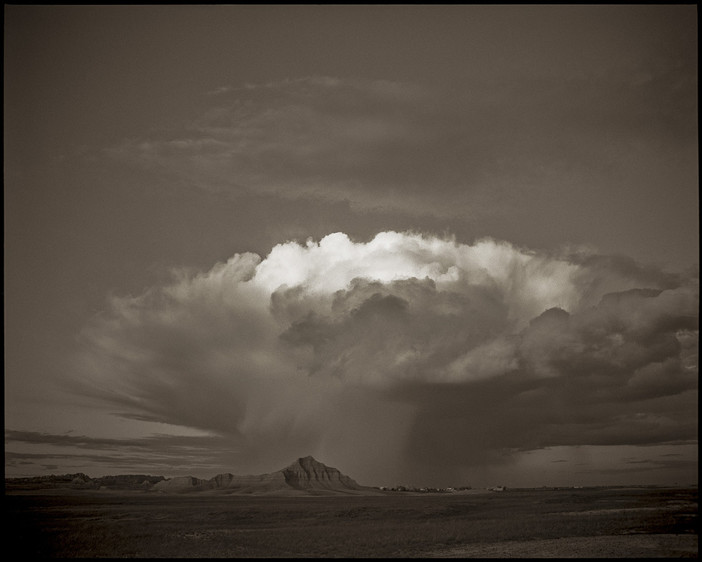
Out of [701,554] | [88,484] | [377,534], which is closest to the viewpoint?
[701,554]

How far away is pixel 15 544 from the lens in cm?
4784

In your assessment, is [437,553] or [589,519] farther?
[589,519]

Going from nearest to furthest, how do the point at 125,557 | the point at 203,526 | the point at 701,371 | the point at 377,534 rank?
the point at 701,371
the point at 125,557
the point at 377,534
the point at 203,526

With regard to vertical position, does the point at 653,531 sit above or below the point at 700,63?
below

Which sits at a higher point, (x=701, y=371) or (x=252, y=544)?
(x=701, y=371)

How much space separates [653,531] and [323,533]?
1025 inches

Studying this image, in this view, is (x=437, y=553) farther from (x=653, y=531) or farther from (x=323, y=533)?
(x=653, y=531)

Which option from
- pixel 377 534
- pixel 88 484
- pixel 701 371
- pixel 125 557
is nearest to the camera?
pixel 701 371

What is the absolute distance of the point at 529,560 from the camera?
38.8m

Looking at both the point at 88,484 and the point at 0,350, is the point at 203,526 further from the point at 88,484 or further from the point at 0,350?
the point at 88,484

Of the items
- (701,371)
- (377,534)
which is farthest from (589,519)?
(701,371)

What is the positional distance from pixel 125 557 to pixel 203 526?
19910mm

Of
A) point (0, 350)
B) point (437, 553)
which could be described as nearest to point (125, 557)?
point (0, 350)

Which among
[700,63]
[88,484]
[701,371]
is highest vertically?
[700,63]
